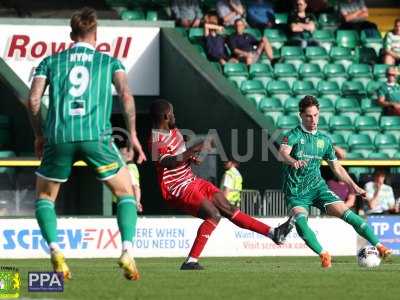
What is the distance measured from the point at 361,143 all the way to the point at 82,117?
1414 centimetres

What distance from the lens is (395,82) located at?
1021 inches

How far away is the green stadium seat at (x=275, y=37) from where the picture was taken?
26.6 metres

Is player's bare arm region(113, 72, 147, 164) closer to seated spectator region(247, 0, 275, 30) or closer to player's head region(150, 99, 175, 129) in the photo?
player's head region(150, 99, 175, 129)

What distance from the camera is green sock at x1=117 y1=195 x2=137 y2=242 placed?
34.9 ft

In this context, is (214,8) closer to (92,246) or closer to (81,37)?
(92,246)

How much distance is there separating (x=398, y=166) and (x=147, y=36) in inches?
230

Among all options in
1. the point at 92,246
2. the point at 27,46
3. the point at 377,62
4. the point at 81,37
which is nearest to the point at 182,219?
the point at 92,246

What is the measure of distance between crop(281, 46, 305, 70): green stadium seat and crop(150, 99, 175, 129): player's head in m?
12.6

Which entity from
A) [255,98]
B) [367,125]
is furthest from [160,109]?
[367,125]

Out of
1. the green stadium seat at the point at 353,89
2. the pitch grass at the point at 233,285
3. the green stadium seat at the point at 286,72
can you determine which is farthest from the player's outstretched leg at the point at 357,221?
the green stadium seat at the point at 353,89

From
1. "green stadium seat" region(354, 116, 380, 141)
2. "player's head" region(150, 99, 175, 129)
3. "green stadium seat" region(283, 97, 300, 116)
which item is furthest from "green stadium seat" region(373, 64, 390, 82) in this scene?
"player's head" region(150, 99, 175, 129)

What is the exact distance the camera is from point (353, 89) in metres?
25.8

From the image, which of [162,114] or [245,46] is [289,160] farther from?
[245,46]

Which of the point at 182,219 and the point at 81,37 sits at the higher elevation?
the point at 81,37
